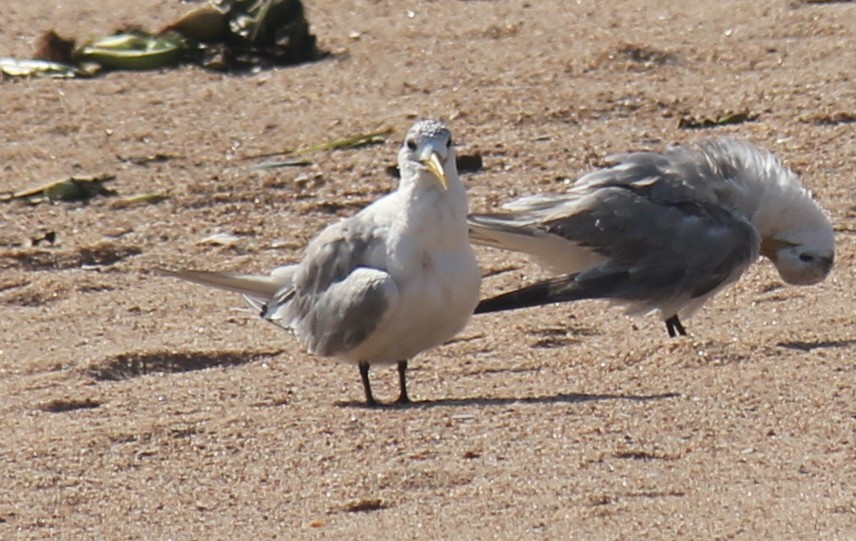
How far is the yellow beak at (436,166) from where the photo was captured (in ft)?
17.4

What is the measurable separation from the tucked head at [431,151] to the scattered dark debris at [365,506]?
1.18 m

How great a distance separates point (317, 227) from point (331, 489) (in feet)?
10.3

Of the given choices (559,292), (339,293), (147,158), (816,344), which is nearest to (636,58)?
(147,158)

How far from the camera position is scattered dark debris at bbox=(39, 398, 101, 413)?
5.61 metres

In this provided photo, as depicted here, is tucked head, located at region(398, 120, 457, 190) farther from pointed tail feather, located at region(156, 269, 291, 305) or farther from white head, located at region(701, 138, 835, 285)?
white head, located at region(701, 138, 835, 285)

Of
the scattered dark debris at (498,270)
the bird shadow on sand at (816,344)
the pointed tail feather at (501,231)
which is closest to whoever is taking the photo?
the bird shadow on sand at (816,344)

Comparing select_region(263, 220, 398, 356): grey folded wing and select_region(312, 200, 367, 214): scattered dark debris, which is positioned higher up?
select_region(263, 220, 398, 356): grey folded wing

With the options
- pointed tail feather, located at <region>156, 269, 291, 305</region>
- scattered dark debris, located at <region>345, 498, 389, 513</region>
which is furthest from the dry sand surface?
pointed tail feather, located at <region>156, 269, 291, 305</region>

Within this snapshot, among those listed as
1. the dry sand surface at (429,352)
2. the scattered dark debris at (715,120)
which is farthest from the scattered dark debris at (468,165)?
the scattered dark debris at (715,120)

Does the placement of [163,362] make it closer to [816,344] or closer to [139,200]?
[139,200]

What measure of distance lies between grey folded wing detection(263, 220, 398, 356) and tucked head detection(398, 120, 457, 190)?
290 millimetres

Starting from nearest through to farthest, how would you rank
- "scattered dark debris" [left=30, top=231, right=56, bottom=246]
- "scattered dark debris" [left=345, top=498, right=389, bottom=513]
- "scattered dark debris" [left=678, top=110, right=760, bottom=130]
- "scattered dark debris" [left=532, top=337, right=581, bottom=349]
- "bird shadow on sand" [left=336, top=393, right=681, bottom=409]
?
"scattered dark debris" [left=345, top=498, right=389, bottom=513] → "bird shadow on sand" [left=336, top=393, right=681, bottom=409] → "scattered dark debris" [left=532, top=337, right=581, bottom=349] → "scattered dark debris" [left=30, top=231, right=56, bottom=246] → "scattered dark debris" [left=678, top=110, right=760, bottom=130]

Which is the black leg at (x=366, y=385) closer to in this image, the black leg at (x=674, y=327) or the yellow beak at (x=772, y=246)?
the black leg at (x=674, y=327)

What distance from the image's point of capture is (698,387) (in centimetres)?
536
